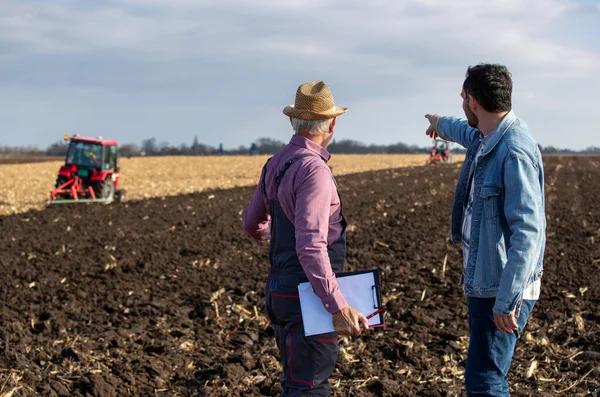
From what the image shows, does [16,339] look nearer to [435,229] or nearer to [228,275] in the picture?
[228,275]

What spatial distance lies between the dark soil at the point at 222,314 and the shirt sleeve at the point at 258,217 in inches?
65.5

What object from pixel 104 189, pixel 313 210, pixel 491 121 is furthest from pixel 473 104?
pixel 104 189

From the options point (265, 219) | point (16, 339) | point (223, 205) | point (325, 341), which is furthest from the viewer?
point (223, 205)

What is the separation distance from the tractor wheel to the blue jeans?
47.0 feet

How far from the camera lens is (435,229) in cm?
1089

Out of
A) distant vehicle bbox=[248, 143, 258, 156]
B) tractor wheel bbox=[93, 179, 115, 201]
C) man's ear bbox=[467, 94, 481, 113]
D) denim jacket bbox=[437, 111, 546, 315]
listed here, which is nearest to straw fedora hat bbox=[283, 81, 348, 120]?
man's ear bbox=[467, 94, 481, 113]

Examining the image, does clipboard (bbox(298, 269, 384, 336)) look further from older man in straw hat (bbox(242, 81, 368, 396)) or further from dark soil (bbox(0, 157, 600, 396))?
dark soil (bbox(0, 157, 600, 396))

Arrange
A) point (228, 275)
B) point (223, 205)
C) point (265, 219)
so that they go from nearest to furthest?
point (265, 219) → point (228, 275) → point (223, 205)

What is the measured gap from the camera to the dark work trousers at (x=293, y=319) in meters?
3.18

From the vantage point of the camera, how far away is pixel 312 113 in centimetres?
319

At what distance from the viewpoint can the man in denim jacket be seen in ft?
9.81

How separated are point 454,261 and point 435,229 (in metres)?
2.29

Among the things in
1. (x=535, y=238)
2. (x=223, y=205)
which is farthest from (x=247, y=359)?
(x=223, y=205)

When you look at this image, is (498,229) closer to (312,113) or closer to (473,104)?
(473,104)
